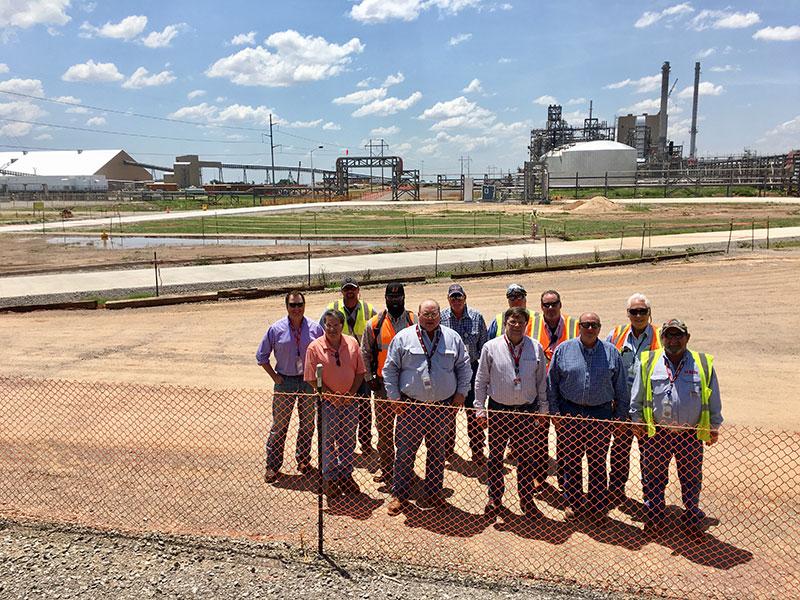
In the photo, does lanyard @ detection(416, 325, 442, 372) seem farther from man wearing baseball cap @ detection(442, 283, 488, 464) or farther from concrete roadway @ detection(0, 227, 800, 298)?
concrete roadway @ detection(0, 227, 800, 298)

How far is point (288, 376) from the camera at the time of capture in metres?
6.13

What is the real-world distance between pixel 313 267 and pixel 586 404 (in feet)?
50.2

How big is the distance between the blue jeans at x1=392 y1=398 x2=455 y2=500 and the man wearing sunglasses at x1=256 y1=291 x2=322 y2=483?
40.1 inches

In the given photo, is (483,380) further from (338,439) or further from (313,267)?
(313,267)

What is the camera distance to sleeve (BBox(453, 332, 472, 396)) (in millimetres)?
5426

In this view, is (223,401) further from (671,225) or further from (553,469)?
(671,225)

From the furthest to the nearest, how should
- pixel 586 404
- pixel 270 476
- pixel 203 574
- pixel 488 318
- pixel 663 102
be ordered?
pixel 663 102 < pixel 488 318 < pixel 270 476 < pixel 586 404 < pixel 203 574

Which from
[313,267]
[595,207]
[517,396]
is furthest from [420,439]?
[595,207]

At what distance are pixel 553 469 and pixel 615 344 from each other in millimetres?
1480

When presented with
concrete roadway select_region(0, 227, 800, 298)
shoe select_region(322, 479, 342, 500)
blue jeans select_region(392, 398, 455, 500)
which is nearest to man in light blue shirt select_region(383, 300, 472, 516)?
blue jeans select_region(392, 398, 455, 500)

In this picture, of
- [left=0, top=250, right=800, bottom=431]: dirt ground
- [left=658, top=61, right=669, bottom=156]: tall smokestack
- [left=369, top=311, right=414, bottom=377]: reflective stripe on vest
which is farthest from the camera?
[left=658, top=61, right=669, bottom=156]: tall smokestack

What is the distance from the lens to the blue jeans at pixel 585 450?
5258 mm

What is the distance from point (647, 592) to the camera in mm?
4441

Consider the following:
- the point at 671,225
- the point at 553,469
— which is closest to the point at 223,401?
the point at 553,469
